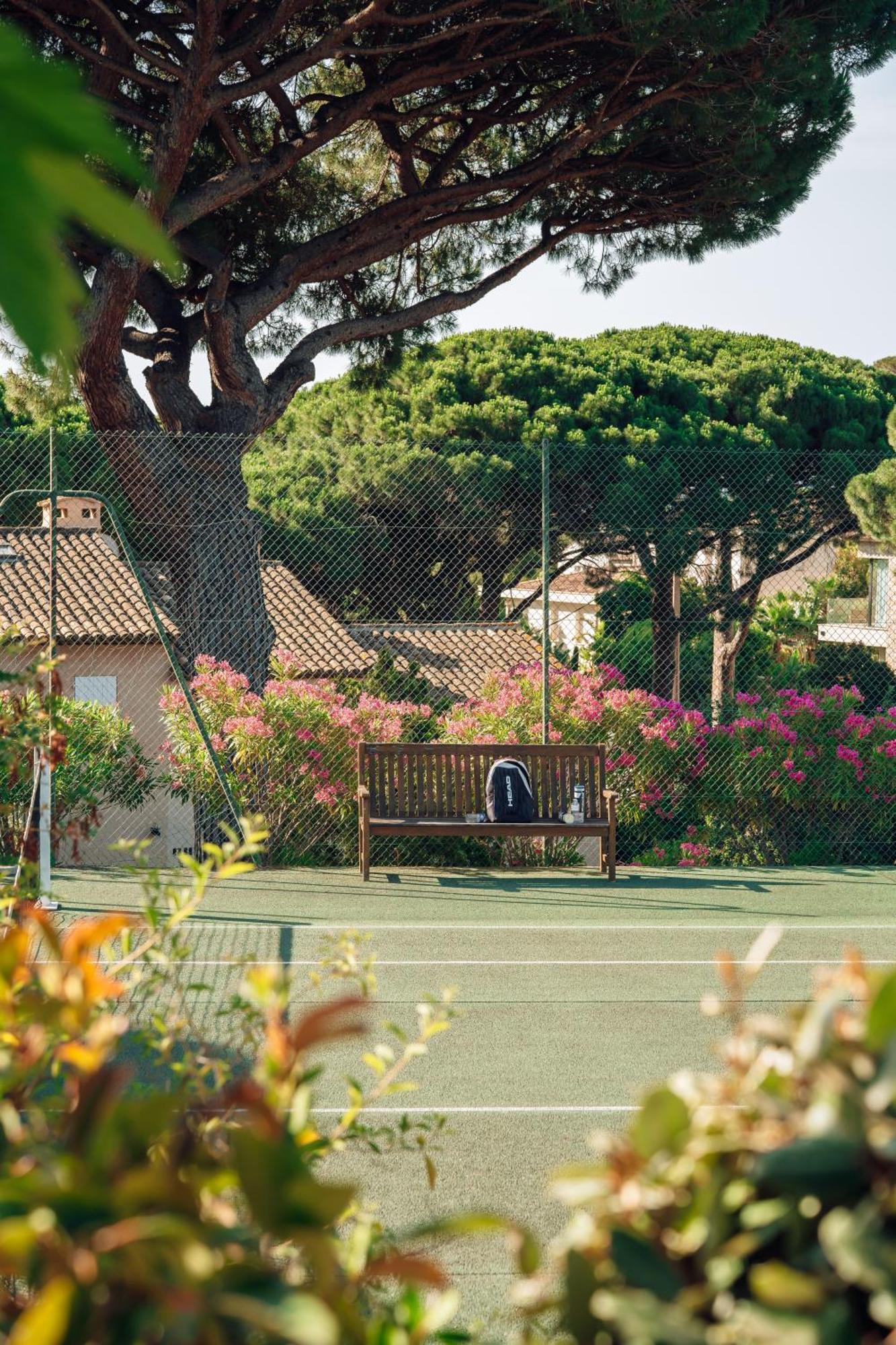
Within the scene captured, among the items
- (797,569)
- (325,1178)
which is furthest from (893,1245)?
(797,569)

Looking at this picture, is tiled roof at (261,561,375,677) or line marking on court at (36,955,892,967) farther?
tiled roof at (261,561,375,677)

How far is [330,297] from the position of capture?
16.1 metres

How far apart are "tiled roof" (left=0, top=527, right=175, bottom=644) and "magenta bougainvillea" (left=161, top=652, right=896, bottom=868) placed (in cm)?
840

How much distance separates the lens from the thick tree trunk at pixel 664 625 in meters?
20.3

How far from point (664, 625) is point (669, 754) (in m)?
10.5

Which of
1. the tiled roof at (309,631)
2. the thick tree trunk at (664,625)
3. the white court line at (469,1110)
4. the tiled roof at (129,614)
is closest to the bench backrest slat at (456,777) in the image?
the white court line at (469,1110)

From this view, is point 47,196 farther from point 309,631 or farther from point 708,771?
point 309,631

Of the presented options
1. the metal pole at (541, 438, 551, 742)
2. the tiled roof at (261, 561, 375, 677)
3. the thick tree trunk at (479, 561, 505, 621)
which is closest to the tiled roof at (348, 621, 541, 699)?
the tiled roof at (261, 561, 375, 677)

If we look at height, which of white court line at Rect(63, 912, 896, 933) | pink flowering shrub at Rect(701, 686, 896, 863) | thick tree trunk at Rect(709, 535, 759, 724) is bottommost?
white court line at Rect(63, 912, 896, 933)

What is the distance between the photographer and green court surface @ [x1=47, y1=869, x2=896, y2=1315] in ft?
14.3

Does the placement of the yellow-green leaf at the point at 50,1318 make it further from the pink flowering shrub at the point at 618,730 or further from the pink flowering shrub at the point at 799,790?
the pink flowering shrub at the point at 799,790

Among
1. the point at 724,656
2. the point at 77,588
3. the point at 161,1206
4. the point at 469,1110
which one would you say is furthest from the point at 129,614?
the point at 161,1206

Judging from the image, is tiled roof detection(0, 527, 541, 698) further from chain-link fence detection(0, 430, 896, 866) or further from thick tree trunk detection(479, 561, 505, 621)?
thick tree trunk detection(479, 561, 505, 621)

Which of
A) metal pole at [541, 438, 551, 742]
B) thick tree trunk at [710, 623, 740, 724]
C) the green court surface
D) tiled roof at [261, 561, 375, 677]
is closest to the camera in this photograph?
the green court surface
